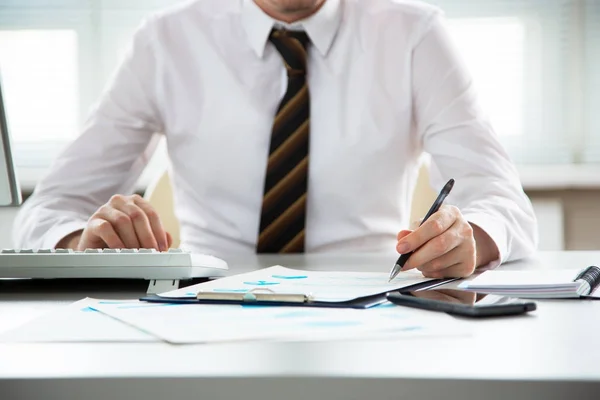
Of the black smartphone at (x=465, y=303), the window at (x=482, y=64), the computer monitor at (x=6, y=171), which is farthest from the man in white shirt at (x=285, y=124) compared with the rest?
the window at (x=482, y=64)

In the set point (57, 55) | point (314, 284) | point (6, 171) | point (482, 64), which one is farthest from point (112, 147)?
point (482, 64)

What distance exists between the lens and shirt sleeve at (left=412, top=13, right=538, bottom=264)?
1.27 metres

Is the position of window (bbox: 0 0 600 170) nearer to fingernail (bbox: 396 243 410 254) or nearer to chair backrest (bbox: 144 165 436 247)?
chair backrest (bbox: 144 165 436 247)

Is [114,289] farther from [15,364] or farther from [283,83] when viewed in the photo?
[283,83]

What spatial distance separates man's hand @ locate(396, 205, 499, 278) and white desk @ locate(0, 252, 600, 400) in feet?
1.04

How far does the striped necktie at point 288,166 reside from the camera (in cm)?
143

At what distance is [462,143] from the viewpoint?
1.46 meters

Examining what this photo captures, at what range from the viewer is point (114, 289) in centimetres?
79

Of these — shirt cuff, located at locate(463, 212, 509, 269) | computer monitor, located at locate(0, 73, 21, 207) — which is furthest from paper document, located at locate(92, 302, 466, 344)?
shirt cuff, located at locate(463, 212, 509, 269)

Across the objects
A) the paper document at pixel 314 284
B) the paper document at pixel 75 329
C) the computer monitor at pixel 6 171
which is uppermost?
the computer monitor at pixel 6 171

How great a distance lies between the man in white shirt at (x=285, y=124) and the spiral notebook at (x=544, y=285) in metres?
0.63

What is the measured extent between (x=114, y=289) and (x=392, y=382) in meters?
0.48

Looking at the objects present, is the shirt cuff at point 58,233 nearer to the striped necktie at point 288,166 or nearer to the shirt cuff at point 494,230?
the striped necktie at point 288,166

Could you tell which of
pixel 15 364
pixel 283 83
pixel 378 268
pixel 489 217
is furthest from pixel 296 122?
pixel 15 364
